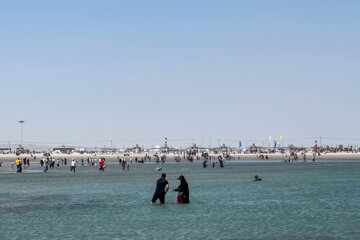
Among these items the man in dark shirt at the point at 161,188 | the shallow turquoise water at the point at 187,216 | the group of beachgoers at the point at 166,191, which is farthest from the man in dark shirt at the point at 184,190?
the man in dark shirt at the point at 161,188

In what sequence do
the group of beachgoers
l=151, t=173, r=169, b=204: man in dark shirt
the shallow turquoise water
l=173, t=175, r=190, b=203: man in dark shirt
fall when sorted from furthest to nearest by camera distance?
l=173, t=175, r=190, b=203: man in dark shirt < the group of beachgoers < l=151, t=173, r=169, b=204: man in dark shirt < the shallow turquoise water

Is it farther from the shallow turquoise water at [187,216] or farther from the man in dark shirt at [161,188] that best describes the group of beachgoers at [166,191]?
the shallow turquoise water at [187,216]

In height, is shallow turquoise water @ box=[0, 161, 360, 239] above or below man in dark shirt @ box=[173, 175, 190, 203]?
below

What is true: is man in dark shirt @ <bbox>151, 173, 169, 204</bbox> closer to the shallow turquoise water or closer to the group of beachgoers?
the group of beachgoers

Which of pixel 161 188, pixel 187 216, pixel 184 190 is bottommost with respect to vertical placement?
pixel 187 216

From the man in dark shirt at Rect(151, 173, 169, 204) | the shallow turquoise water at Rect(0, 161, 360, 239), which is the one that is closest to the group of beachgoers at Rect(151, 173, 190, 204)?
the man in dark shirt at Rect(151, 173, 169, 204)

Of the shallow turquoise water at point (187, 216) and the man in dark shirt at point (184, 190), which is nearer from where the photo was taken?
the shallow turquoise water at point (187, 216)

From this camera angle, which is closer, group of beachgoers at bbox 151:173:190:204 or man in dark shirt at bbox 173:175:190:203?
group of beachgoers at bbox 151:173:190:204

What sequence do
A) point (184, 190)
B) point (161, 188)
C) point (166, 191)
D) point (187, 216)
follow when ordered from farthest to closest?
point (184, 190) → point (161, 188) → point (166, 191) → point (187, 216)

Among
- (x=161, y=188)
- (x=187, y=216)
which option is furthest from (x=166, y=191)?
(x=187, y=216)

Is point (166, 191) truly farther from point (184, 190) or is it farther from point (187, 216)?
point (187, 216)

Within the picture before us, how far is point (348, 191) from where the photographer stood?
44562 mm

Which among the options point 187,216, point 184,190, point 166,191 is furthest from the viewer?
point 184,190

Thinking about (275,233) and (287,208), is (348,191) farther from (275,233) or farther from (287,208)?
(275,233)
